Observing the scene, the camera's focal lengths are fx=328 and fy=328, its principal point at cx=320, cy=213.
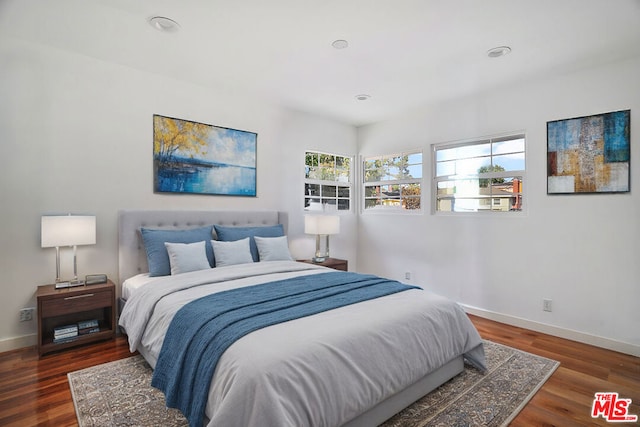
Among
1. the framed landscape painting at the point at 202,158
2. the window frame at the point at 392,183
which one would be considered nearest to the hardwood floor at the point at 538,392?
the framed landscape painting at the point at 202,158

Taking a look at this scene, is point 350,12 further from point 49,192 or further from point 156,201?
point 49,192

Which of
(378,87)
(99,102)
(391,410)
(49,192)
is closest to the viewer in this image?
(391,410)

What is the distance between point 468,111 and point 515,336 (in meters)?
2.57

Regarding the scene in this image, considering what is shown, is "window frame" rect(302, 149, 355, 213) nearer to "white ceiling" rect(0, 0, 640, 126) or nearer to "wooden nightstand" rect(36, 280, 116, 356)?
"white ceiling" rect(0, 0, 640, 126)

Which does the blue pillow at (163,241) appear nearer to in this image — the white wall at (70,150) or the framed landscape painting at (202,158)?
the white wall at (70,150)

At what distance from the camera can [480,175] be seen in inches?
155

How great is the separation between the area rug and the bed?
0.31 feet

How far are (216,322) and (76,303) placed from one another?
1.75 meters

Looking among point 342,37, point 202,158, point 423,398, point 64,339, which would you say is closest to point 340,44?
point 342,37

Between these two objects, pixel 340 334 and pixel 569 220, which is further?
pixel 569 220

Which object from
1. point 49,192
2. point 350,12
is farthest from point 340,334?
point 49,192

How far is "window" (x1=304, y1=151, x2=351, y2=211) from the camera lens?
485 cm

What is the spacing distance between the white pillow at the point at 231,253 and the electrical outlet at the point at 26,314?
61.4 inches

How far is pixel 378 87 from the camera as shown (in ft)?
12.1
